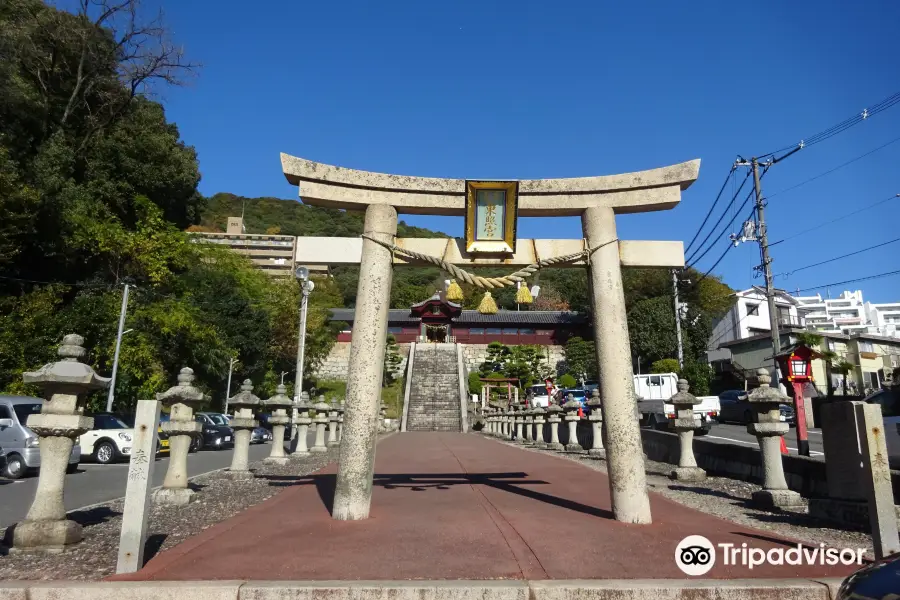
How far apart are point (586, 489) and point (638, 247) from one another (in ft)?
12.7

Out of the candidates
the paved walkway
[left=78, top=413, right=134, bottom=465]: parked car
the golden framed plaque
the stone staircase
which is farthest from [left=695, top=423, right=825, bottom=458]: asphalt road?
[left=78, top=413, right=134, bottom=465]: parked car

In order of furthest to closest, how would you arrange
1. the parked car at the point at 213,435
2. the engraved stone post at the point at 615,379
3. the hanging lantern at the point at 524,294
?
the parked car at the point at 213,435, the hanging lantern at the point at 524,294, the engraved stone post at the point at 615,379

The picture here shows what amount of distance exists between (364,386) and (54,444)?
3019mm

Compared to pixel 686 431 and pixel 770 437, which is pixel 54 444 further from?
pixel 686 431

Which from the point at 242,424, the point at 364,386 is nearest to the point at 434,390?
the point at 242,424

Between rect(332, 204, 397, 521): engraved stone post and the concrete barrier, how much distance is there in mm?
5820

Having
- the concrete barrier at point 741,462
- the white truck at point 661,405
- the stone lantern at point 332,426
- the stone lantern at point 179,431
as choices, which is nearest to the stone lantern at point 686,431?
the concrete barrier at point 741,462

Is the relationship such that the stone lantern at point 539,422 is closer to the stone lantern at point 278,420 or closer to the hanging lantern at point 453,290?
the stone lantern at point 278,420

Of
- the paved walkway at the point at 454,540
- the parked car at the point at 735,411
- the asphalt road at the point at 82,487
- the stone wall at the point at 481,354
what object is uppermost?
the stone wall at the point at 481,354

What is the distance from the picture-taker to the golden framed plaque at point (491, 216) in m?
6.52

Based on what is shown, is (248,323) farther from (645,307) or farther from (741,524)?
(741,524)

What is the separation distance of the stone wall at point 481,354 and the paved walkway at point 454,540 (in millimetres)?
42828

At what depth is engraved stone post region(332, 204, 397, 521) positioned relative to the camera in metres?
5.86

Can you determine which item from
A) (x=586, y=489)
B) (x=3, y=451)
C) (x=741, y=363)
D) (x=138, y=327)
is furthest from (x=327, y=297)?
(x=586, y=489)
